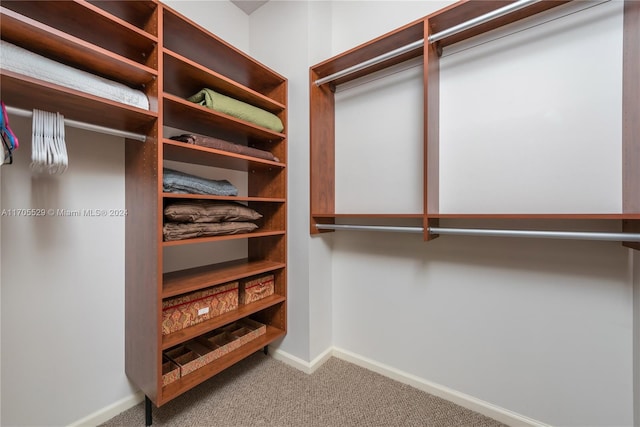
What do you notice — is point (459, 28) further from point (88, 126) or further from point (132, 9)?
point (88, 126)

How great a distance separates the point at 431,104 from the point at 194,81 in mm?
1273

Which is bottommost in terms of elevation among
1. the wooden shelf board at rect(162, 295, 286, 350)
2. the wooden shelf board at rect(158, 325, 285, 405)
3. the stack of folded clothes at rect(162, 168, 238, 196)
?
the wooden shelf board at rect(158, 325, 285, 405)

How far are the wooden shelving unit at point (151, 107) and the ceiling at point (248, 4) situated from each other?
738 millimetres

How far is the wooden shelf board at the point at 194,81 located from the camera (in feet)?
3.94

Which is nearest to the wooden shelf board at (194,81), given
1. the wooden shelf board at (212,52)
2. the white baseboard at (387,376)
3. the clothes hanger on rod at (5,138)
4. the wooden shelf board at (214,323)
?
the wooden shelf board at (212,52)

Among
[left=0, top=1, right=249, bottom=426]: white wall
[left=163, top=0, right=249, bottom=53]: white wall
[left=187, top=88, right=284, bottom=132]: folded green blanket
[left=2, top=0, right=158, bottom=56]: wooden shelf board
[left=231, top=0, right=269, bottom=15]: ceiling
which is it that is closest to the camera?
[left=2, top=0, right=158, bottom=56]: wooden shelf board

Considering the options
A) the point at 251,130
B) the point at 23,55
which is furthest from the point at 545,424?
the point at 23,55

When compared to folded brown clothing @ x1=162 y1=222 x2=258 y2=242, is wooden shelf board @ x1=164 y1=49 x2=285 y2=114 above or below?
above

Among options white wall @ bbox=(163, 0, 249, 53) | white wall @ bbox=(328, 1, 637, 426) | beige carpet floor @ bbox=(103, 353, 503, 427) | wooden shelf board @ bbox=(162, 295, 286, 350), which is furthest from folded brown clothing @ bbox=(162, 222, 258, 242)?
white wall @ bbox=(163, 0, 249, 53)

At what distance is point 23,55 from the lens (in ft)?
2.77

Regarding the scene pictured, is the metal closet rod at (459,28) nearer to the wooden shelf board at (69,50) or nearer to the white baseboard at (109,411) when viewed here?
the wooden shelf board at (69,50)

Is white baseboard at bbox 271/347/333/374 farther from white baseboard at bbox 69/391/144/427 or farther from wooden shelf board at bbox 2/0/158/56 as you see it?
wooden shelf board at bbox 2/0/158/56

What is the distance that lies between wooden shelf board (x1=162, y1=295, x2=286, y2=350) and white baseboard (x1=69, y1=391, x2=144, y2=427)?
51cm

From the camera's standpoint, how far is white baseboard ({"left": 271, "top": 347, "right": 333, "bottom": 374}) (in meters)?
1.68
